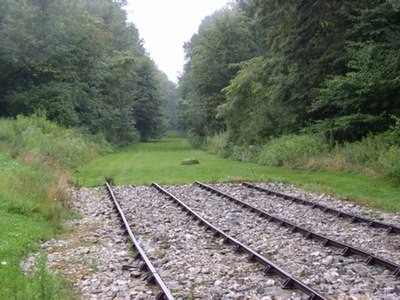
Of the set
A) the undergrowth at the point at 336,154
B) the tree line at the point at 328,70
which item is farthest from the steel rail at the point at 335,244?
the tree line at the point at 328,70

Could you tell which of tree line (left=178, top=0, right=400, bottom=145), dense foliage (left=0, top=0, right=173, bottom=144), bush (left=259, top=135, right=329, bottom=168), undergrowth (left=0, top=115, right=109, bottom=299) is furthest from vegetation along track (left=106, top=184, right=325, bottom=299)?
dense foliage (left=0, top=0, right=173, bottom=144)

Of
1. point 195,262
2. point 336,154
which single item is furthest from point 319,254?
point 336,154

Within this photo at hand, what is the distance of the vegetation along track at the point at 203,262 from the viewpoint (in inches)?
267

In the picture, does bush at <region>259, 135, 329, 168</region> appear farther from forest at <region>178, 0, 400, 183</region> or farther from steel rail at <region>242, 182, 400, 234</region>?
steel rail at <region>242, 182, 400, 234</region>

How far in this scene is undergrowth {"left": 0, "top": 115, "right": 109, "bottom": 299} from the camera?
22.5 ft

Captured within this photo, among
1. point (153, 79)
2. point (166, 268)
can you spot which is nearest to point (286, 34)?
point (166, 268)

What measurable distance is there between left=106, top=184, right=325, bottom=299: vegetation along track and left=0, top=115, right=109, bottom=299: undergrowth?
1.71 m

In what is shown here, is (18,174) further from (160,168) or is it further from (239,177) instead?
(160,168)

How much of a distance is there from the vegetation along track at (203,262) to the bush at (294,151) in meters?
12.3

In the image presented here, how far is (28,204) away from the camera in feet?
41.2

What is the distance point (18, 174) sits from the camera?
51.9 feet

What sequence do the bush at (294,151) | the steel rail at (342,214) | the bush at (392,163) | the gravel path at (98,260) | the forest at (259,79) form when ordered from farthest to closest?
1. the bush at (294,151)
2. the forest at (259,79)
3. the bush at (392,163)
4. the steel rail at (342,214)
5. the gravel path at (98,260)

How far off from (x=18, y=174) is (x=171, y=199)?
5038 millimetres

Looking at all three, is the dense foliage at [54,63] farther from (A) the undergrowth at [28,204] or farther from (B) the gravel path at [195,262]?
(B) the gravel path at [195,262]
